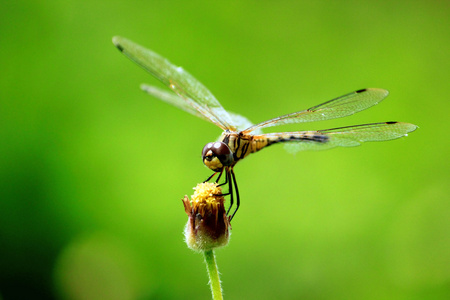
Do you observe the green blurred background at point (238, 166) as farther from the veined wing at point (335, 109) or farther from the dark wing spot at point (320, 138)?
the veined wing at point (335, 109)

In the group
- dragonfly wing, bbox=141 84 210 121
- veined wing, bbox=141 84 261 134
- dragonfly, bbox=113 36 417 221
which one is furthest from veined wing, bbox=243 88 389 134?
dragonfly wing, bbox=141 84 210 121

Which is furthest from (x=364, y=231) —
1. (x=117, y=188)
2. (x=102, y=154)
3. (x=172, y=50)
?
(x=172, y=50)

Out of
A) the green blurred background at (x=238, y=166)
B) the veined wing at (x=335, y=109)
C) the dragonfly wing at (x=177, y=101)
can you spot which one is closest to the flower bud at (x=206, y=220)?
the veined wing at (x=335, y=109)

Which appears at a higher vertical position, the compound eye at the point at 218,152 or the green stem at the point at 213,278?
the compound eye at the point at 218,152

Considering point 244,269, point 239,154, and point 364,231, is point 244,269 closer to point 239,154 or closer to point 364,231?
point 364,231

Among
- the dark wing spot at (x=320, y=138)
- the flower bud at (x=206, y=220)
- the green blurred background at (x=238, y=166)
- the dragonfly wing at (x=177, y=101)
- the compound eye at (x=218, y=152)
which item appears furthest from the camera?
the green blurred background at (x=238, y=166)
